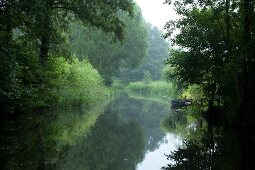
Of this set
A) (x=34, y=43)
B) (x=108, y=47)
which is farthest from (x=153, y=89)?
(x=34, y=43)

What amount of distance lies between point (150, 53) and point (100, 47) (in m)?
39.6

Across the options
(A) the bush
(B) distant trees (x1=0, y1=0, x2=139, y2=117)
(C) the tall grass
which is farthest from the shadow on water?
(A) the bush

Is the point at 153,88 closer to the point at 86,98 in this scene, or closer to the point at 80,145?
the point at 86,98

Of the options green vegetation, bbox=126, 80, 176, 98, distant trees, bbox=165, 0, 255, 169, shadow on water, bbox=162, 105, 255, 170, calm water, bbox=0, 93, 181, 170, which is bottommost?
green vegetation, bbox=126, 80, 176, 98

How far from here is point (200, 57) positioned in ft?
68.5

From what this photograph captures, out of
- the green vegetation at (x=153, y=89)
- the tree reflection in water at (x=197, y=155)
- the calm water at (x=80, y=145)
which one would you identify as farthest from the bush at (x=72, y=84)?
the green vegetation at (x=153, y=89)

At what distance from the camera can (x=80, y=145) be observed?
44.3 ft

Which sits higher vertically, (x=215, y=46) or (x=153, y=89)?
(x=215, y=46)

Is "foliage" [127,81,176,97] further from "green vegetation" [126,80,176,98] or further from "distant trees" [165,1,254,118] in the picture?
"distant trees" [165,1,254,118]

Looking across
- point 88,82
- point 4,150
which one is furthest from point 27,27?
point 88,82

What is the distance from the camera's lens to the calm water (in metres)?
10.5

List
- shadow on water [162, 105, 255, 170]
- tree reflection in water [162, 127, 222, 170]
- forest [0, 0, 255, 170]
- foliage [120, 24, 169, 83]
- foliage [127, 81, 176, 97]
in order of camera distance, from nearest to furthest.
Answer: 1. shadow on water [162, 105, 255, 170]
2. tree reflection in water [162, 127, 222, 170]
3. forest [0, 0, 255, 170]
4. foliage [127, 81, 176, 97]
5. foliage [120, 24, 169, 83]

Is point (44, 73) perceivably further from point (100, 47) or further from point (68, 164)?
point (100, 47)

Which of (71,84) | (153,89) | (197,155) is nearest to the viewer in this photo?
(197,155)
